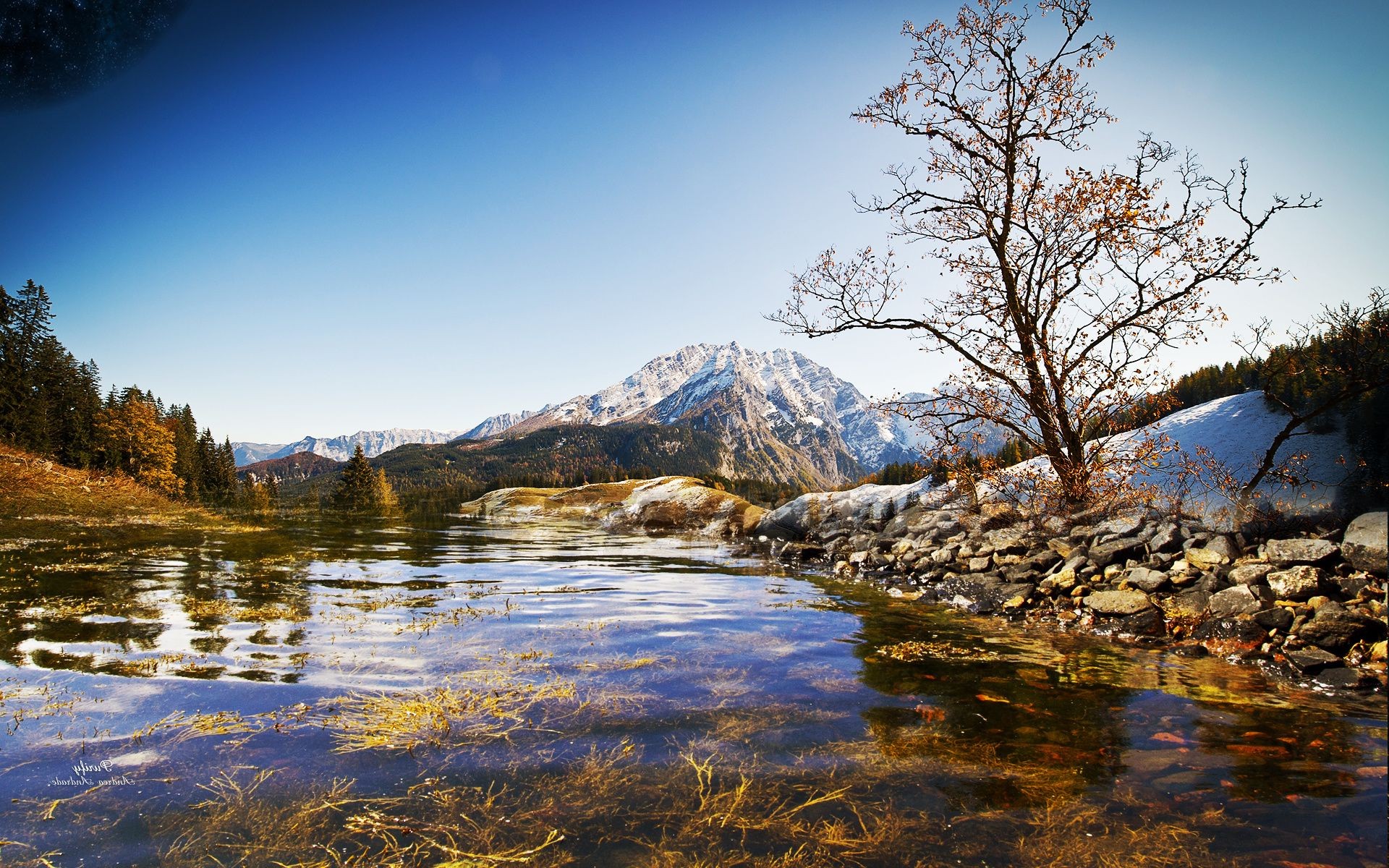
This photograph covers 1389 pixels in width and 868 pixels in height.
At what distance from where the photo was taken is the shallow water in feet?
13.8

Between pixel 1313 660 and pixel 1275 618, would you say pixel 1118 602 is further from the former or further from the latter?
pixel 1313 660

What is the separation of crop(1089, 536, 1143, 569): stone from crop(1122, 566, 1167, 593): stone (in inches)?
30.3

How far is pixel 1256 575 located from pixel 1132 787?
8.13 m

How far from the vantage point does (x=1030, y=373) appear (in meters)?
17.1

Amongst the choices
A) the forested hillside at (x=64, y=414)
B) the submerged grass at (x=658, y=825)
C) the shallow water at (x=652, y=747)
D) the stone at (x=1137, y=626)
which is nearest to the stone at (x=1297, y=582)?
the stone at (x=1137, y=626)

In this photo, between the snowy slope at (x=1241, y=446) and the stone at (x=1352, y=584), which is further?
the snowy slope at (x=1241, y=446)

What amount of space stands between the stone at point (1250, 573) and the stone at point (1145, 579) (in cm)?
114

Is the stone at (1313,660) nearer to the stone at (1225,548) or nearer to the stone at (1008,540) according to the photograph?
the stone at (1225,548)

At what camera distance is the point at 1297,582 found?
9.59 meters

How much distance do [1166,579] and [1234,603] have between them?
4.80 feet

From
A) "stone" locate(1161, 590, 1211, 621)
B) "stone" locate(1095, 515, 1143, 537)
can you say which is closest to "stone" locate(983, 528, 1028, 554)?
"stone" locate(1095, 515, 1143, 537)

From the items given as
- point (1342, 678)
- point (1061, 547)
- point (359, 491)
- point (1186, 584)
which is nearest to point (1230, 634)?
point (1186, 584)

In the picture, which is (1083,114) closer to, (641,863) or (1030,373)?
(1030,373)

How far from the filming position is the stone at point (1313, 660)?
8.11m
